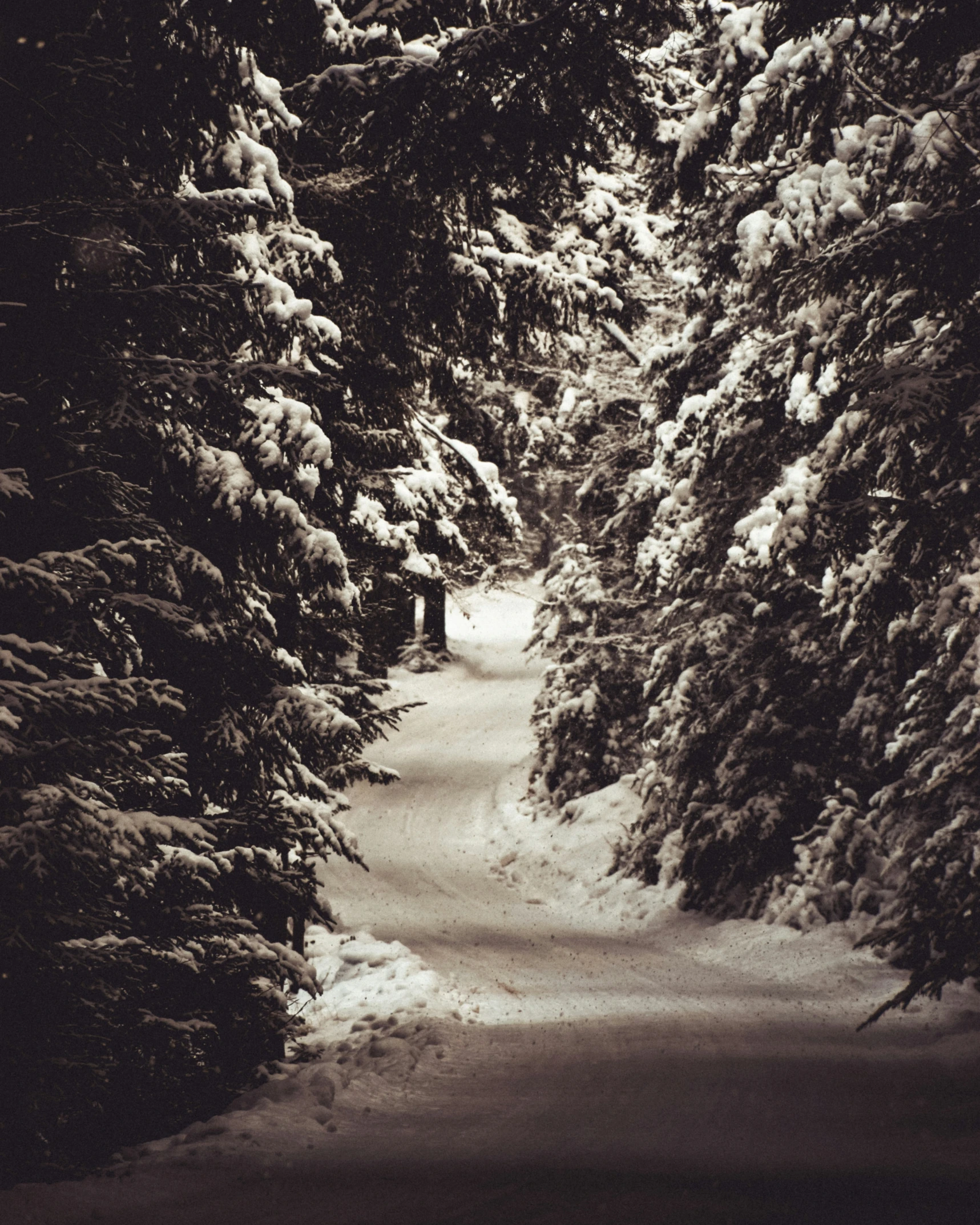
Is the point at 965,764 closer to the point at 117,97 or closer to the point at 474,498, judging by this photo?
the point at 117,97

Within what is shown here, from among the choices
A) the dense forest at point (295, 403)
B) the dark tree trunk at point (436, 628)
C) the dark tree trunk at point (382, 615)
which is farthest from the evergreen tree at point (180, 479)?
the dark tree trunk at point (436, 628)

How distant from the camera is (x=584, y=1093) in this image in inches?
257

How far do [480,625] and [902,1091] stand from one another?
1365 inches

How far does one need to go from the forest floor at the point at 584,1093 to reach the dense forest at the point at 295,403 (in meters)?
0.69

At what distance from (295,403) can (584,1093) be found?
488cm

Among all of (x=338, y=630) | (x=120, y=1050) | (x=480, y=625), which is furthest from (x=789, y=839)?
(x=480, y=625)

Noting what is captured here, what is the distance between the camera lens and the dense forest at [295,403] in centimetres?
494

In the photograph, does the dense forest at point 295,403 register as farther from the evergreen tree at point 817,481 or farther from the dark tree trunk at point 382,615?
the dark tree trunk at point 382,615

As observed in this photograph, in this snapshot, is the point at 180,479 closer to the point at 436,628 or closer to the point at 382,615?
the point at 382,615

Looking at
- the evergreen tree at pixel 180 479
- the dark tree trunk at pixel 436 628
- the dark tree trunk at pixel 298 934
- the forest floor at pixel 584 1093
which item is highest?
the dark tree trunk at pixel 436 628

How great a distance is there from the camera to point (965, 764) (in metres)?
5.71

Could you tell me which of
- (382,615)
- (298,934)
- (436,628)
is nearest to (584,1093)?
(298,934)

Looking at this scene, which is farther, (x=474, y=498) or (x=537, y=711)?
(x=537, y=711)

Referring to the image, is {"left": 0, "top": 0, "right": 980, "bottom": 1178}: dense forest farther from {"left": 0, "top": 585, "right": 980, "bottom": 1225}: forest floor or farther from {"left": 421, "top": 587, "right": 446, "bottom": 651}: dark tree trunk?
{"left": 421, "top": 587, "right": 446, "bottom": 651}: dark tree trunk
